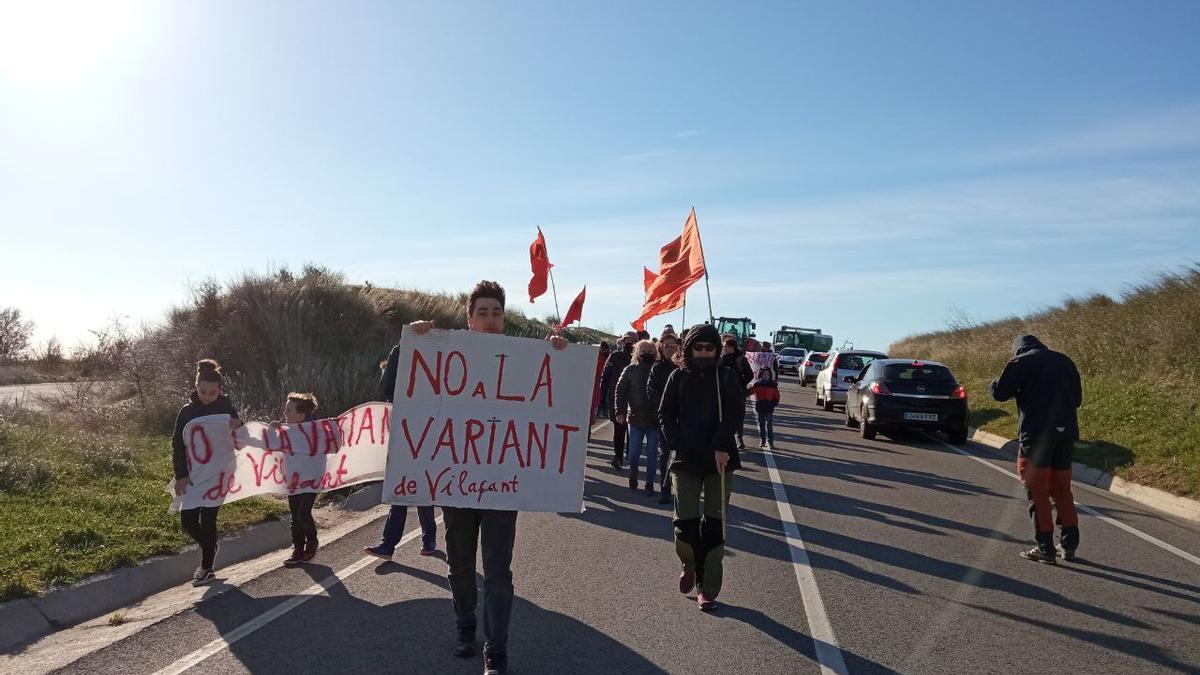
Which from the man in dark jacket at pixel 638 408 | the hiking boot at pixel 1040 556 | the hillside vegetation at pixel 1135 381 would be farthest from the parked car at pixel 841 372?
the hiking boot at pixel 1040 556

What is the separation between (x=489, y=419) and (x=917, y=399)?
1401cm

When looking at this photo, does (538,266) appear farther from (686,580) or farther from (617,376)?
(686,580)

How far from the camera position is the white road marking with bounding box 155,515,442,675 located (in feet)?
16.2

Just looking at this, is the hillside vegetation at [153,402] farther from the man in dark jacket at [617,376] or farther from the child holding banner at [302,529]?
the man in dark jacket at [617,376]

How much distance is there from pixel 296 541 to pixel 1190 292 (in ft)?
79.5

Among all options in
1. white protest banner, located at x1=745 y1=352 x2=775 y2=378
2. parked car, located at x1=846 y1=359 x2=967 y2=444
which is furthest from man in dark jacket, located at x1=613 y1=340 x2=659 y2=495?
parked car, located at x1=846 y1=359 x2=967 y2=444

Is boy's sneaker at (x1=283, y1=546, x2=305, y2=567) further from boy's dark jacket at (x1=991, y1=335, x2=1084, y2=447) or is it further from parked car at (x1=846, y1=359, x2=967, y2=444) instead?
parked car at (x1=846, y1=359, x2=967, y2=444)

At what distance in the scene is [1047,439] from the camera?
25.7ft

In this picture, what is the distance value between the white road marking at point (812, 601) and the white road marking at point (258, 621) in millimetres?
3276

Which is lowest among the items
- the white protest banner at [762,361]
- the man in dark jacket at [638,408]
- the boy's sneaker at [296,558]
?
the boy's sneaker at [296,558]

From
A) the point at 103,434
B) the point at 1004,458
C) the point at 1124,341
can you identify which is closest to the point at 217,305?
the point at 103,434

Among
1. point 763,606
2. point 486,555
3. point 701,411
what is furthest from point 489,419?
point 763,606

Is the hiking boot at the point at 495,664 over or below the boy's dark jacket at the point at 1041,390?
below

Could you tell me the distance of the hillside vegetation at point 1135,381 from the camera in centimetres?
1345
